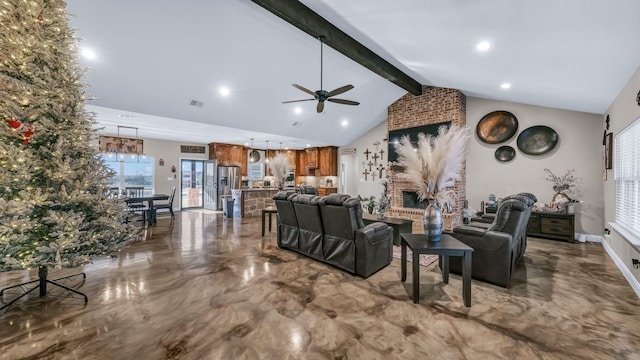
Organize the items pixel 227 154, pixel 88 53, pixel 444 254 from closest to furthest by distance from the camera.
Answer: pixel 444 254 → pixel 88 53 → pixel 227 154

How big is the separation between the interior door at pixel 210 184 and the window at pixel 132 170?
180 centimetres

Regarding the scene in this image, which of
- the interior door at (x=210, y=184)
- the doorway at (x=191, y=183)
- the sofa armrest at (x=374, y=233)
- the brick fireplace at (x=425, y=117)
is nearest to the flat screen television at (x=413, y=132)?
the brick fireplace at (x=425, y=117)

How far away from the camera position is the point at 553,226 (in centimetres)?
505

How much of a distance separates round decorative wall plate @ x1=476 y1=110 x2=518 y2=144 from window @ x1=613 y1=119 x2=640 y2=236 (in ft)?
6.78

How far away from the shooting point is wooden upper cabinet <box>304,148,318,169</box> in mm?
10377

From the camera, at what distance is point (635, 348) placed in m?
1.89

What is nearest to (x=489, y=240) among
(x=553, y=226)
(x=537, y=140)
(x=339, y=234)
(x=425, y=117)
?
(x=339, y=234)

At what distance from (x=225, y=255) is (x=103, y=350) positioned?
2.20 m

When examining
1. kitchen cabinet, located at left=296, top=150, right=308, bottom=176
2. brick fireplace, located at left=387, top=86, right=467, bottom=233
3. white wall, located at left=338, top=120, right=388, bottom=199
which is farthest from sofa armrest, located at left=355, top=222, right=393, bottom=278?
kitchen cabinet, located at left=296, top=150, right=308, bottom=176

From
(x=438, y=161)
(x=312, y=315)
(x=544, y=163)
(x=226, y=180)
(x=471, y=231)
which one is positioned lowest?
(x=312, y=315)

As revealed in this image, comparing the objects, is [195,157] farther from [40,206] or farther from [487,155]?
[487,155]

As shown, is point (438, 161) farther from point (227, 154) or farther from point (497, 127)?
point (227, 154)

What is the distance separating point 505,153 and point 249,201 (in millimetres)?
7185

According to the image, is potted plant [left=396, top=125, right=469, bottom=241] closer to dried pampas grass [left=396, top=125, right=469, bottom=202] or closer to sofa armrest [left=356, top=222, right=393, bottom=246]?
dried pampas grass [left=396, top=125, right=469, bottom=202]
